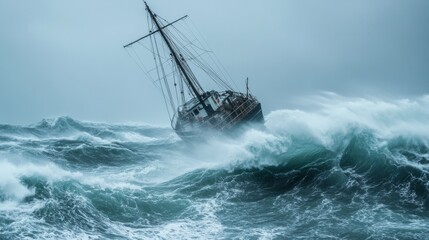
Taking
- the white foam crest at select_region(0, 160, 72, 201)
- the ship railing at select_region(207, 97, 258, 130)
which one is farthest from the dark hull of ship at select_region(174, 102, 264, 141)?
the white foam crest at select_region(0, 160, 72, 201)

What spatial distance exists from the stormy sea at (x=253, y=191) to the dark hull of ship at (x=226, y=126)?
58 centimetres

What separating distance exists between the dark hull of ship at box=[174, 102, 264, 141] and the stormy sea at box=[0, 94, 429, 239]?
580 mm

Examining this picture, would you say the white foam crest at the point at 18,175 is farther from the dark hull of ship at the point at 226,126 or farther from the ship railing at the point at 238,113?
the ship railing at the point at 238,113

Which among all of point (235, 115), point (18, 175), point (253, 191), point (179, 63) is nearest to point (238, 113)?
point (235, 115)

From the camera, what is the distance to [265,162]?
25.4 meters

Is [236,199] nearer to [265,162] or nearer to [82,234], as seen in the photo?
[265,162]

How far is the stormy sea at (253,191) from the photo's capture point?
16.5m

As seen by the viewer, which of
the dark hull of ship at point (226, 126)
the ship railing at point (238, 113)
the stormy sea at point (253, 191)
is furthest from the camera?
the ship railing at point (238, 113)

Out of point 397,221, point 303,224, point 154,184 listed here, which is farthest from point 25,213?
point 397,221

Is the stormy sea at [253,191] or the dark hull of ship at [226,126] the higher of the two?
the dark hull of ship at [226,126]

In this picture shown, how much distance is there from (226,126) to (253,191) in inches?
353

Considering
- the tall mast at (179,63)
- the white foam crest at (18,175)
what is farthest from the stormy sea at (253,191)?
the tall mast at (179,63)

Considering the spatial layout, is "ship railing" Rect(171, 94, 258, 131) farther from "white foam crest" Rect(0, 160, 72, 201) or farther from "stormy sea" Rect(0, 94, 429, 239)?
"white foam crest" Rect(0, 160, 72, 201)

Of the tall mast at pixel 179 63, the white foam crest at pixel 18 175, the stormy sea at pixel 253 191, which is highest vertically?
the tall mast at pixel 179 63
